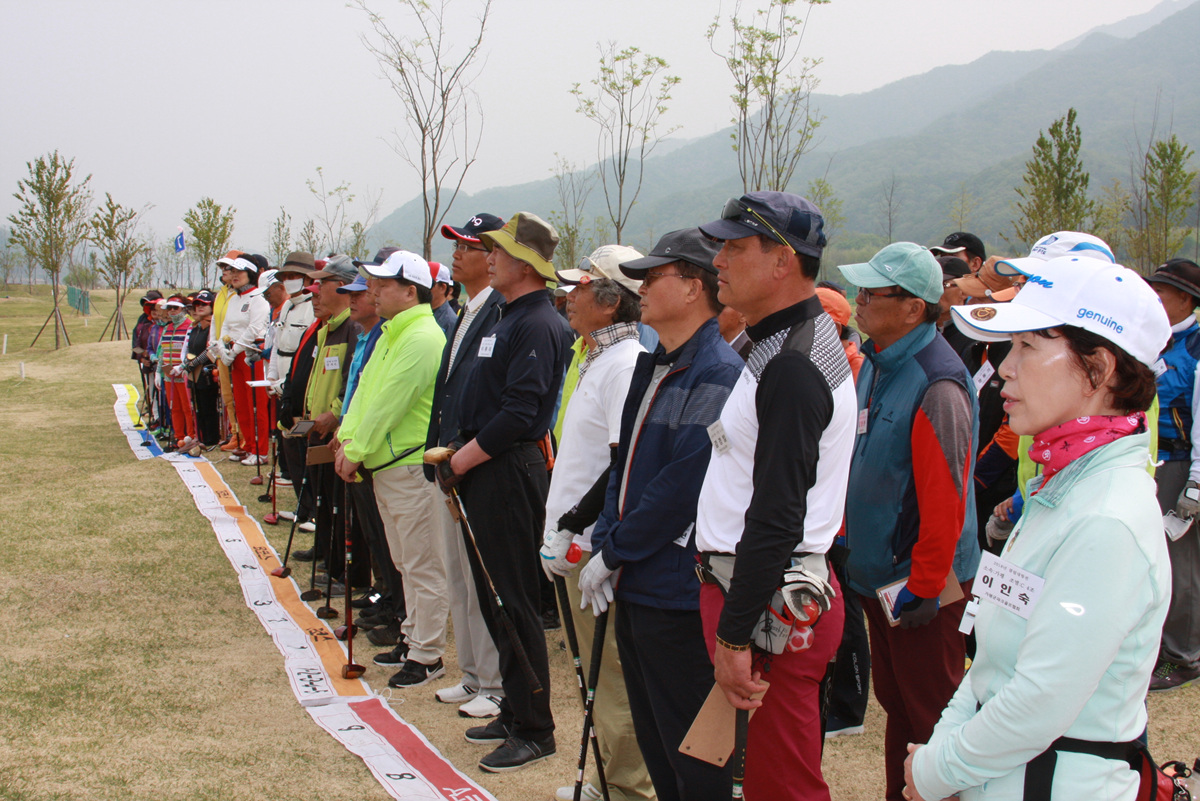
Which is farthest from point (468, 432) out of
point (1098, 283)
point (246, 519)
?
point (246, 519)

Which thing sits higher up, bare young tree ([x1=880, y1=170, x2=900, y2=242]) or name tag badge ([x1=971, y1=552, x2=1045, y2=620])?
bare young tree ([x1=880, y1=170, x2=900, y2=242])

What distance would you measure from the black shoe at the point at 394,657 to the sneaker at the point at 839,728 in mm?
2338

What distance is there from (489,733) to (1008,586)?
2836mm

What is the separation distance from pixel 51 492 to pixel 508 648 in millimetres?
6866

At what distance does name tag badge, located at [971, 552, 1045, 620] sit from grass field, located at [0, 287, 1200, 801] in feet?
7.10

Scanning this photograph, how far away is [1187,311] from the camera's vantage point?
13.8 feet

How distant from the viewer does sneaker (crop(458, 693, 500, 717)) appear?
3.96 m

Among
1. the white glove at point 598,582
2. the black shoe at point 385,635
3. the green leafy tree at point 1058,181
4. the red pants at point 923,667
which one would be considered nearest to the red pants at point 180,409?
the black shoe at point 385,635

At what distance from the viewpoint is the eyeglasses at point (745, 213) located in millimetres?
2168

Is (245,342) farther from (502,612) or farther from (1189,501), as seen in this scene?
(1189,501)

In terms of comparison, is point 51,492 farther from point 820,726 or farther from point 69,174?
point 69,174

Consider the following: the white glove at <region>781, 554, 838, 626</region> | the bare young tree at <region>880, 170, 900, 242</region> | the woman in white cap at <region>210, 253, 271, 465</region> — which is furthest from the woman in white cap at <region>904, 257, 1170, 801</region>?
the bare young tree at <region>880, 170, 900, 242</region>

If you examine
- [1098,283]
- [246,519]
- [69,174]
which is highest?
[69,174]

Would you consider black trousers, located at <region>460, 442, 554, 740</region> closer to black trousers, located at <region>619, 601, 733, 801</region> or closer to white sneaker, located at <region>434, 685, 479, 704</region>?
white sneaker, located at <region>434, 685, 479, 704</region>
